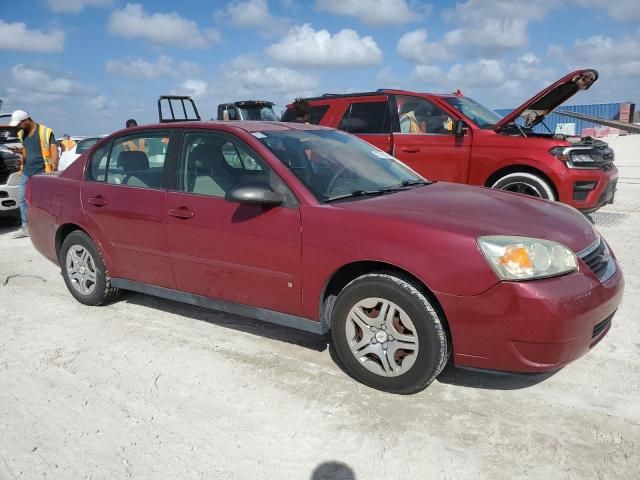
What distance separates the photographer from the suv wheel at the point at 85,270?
456 centimetres

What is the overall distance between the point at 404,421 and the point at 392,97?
5.76 m

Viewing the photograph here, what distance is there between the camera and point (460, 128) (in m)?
7.12

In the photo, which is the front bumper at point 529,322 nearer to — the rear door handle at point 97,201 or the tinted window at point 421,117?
the rear door handle at point 97,201

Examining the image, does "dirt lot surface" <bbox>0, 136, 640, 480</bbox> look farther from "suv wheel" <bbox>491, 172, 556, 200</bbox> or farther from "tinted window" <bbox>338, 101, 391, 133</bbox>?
"tinted window" <bbox>338, 101, 391, 133</bbox>

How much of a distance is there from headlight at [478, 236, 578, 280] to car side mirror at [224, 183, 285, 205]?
1.26 meters

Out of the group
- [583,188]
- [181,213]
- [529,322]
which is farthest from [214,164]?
[583,188]

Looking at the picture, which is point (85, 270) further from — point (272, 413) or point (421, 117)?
point (421, 117)

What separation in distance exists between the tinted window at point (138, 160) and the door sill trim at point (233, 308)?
81 centimetres

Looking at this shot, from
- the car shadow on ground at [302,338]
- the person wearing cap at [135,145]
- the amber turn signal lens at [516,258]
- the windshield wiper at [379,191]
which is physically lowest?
the car shadow on ground at [302,338]

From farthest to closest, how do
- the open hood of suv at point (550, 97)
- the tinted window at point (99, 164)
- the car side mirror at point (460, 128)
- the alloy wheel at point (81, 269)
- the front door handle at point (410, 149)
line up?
the front door handle at point (410, 149) → the car side mirror at point (460, 128) → the open hood of suv at point (550, 97) → the alloy wheel at point (81, 269) → the tinted window at point (99, 164)

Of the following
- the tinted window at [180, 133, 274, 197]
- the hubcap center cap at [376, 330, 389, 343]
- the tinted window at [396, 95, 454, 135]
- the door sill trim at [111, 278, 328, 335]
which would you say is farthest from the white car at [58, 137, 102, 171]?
the hubcap center cap at [376, 330, 389, 343]

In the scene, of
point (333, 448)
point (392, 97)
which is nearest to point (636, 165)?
point (392, 97)

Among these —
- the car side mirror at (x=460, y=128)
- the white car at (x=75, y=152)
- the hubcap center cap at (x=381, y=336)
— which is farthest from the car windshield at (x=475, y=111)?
the white car at (x=75, y=152)

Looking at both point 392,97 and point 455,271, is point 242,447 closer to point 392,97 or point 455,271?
point 455,271
